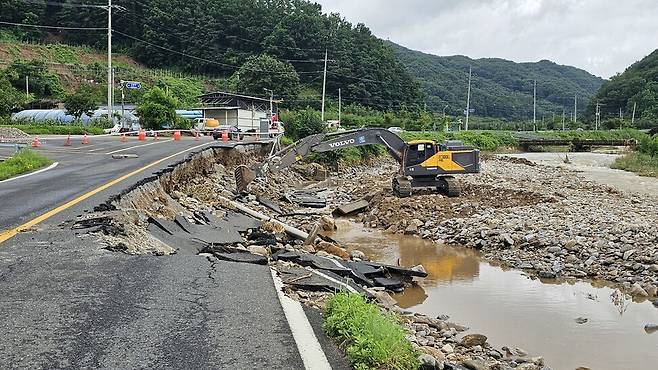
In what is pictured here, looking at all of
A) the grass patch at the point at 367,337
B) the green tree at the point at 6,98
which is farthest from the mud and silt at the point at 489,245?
the green tree at the point at 6,98

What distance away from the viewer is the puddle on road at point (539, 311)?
8047 millimetres

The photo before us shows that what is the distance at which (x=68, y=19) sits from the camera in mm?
95625

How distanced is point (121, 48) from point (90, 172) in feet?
289

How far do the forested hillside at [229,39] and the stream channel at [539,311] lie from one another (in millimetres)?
76529

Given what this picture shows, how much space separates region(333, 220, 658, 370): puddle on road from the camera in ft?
26.4

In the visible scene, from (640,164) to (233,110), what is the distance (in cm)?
3323

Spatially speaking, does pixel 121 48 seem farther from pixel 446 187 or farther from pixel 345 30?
pixel 446 187

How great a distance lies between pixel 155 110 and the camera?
139 feet

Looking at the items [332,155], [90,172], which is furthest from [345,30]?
[90,172]

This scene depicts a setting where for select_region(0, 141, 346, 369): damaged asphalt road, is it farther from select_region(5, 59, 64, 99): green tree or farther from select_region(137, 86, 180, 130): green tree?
select_region(5, 59, 64, 99): green tree

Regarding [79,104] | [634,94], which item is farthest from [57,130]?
[634,94]

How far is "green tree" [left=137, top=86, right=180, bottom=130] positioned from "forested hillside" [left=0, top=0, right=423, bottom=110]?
46.0 m

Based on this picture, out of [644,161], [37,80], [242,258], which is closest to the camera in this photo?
[242,258]

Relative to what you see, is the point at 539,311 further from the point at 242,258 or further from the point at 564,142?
the point at 564,142
